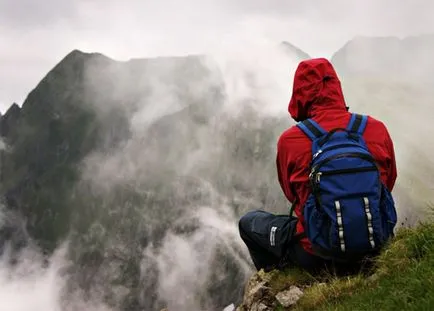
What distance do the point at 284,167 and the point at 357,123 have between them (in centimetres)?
171

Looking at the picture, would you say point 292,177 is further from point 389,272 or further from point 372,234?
point 389,272

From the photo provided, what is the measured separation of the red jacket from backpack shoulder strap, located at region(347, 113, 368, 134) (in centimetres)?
8

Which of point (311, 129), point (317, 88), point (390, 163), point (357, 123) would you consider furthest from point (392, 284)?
point (317, 88)

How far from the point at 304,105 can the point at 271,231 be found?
2745 mm

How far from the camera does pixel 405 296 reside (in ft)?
21.9

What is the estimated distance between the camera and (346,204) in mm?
9188

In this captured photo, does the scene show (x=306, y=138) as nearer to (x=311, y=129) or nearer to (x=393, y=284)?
(x=311, y=129)

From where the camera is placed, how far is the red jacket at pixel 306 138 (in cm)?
1022

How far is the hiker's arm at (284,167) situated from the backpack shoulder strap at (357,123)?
135 centimetres

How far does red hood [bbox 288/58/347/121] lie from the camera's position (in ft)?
34.3

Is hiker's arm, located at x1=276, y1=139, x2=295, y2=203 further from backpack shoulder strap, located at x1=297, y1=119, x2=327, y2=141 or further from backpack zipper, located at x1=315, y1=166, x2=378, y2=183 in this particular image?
backpack zipper, located at x1=315, y1=166, x2=378, y2=183

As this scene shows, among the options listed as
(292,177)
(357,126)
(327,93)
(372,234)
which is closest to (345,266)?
(372,234)

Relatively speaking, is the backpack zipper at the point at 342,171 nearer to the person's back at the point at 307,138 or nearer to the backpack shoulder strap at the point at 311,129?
the person's back at the point at 307,138

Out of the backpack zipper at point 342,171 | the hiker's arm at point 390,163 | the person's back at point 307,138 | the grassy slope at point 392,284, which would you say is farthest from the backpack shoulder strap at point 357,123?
the grassy slope at point 392,284
